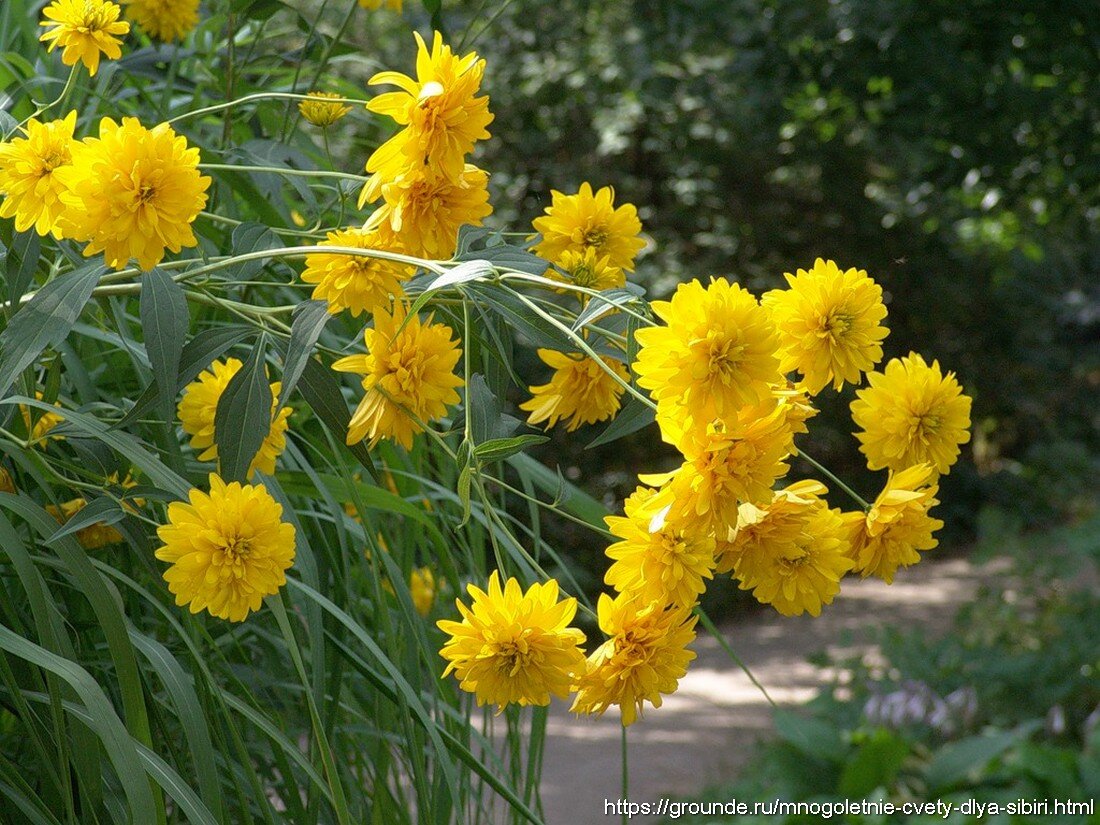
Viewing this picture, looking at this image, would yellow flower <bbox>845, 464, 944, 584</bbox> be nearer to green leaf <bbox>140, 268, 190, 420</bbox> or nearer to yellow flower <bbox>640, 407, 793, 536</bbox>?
yellow flower <bbox>640, 407, 793, 536</bbox>

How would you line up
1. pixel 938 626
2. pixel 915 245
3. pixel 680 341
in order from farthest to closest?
pixel 915 245
pixel 938 626
pixel 680 341

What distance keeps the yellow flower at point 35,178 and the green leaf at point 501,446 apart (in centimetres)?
32

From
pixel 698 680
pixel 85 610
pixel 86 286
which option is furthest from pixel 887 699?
pixel 86 286

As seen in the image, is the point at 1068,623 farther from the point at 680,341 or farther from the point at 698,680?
the point at 680,341

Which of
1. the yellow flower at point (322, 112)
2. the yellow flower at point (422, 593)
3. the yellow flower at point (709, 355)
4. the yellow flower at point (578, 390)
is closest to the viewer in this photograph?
the yellow flower at point (709, 355)

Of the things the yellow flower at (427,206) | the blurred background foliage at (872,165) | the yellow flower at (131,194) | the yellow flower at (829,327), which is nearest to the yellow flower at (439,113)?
the yellow flower at (427,206)

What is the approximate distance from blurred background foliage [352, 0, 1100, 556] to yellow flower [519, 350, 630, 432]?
226 centimetres

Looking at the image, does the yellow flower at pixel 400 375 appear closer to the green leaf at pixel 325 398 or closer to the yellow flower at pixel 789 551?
the green leaf at pixel 325 398

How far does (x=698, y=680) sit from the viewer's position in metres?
4.30

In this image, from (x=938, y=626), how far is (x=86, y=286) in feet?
14.1

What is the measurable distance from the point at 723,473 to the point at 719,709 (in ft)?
11.2

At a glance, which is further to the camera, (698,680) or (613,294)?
(698,680)

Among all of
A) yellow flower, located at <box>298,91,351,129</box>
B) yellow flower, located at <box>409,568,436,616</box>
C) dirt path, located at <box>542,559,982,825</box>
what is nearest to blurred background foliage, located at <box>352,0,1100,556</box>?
dirt path, located at <box>542,559,982,825</box>

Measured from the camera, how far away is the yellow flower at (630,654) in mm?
763
